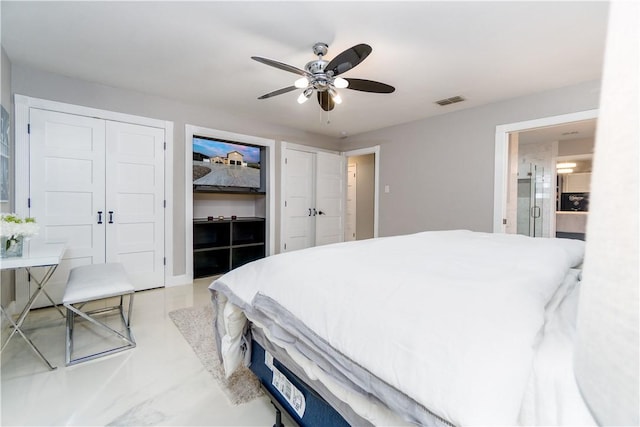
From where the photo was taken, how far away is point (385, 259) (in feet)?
4.28

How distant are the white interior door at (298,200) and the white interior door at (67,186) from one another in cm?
248

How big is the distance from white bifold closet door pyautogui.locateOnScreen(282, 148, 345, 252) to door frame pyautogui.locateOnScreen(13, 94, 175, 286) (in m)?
1.75

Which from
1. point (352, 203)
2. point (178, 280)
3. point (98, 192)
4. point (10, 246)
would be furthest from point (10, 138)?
point (352, 203)

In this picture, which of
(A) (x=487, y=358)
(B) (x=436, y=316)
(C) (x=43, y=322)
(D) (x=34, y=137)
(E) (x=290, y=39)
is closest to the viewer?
(A) (x=487, y=358)

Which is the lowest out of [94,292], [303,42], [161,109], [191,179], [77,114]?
[94,292]

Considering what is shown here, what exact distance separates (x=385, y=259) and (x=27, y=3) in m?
2.84

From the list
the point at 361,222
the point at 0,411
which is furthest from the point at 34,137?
the point at 361,222

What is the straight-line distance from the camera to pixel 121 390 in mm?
1680

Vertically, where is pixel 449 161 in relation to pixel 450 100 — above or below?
below

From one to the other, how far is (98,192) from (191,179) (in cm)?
101

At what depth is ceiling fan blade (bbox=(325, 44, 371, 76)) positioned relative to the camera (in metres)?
1.80

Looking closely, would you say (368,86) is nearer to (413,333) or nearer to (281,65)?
(281,65)

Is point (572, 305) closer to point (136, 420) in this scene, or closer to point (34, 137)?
point (136, 420)

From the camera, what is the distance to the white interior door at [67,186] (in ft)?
9.33
